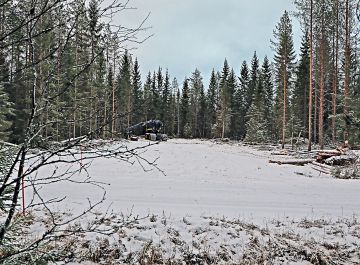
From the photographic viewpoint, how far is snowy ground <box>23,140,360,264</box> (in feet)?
14.9

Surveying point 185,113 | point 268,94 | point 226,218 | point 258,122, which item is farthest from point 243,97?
point 226,218

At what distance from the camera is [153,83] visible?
171 feet

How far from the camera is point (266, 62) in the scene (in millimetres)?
46750

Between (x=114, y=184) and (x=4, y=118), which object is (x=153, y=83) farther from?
(x=114, y=184)

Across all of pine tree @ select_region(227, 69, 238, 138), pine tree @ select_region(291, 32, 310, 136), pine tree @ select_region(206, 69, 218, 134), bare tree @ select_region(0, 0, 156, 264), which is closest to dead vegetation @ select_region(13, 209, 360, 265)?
bare tree @ select_region(0, 0, 156, 264)

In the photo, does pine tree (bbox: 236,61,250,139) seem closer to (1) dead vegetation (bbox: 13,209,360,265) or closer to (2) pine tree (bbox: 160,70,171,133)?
(2) pine tree (bbox: 160,70,171,133)

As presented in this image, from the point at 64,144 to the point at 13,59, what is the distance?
0.73 metres

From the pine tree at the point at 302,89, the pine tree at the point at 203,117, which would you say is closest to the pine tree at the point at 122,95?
the pine tree at the point at 302,89

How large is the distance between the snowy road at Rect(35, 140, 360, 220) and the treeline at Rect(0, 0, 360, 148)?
175 cm

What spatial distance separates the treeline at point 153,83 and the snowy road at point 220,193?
5.73 feet

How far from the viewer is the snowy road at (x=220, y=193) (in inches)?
243

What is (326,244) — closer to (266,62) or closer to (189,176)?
(189,176)

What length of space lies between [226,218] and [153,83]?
47.8 m

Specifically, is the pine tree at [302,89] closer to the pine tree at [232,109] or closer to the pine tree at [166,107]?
the pine tree at [232,109]
